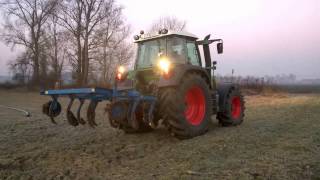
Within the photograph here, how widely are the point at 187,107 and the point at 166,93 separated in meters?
0.91

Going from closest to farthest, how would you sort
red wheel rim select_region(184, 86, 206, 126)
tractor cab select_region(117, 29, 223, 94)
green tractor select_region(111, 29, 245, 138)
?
green tractor select_region(111, 29, 245, 138) → red wheel rim select_region(184, 86, 206, 126) → tractor cab select_region(117, 29, 223, 94)

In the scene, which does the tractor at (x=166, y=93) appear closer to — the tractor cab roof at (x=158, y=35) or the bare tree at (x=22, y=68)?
the tractor cab roof at (x=158, y=35)

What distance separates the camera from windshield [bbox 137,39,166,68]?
896cm

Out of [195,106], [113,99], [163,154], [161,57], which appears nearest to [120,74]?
[161,57]

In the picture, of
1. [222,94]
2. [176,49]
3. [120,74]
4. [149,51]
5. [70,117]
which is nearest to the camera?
[70,117]

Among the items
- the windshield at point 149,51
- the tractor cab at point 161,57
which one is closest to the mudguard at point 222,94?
the tractor cab at point 161,57

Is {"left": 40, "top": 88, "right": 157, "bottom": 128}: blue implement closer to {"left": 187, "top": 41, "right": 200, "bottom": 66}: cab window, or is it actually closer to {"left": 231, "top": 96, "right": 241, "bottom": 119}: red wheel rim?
{"left": 187, "top": 41, "right": 200, "bottom": 66}: cab window

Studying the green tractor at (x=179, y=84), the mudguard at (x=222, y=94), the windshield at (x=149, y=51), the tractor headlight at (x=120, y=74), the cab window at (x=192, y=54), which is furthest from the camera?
the mudguard at (x=222, y=94)

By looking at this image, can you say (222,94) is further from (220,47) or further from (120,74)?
(120,74)

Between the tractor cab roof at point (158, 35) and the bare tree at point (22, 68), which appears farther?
the bare tree at point (22, 68)

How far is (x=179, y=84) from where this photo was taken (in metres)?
7.90

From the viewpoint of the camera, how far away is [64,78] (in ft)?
140

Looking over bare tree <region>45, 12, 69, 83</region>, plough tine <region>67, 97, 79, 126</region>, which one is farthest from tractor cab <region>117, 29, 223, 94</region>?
bare tree <region>45, 12, 69, 83</region>

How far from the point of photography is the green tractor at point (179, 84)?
7.79 m
